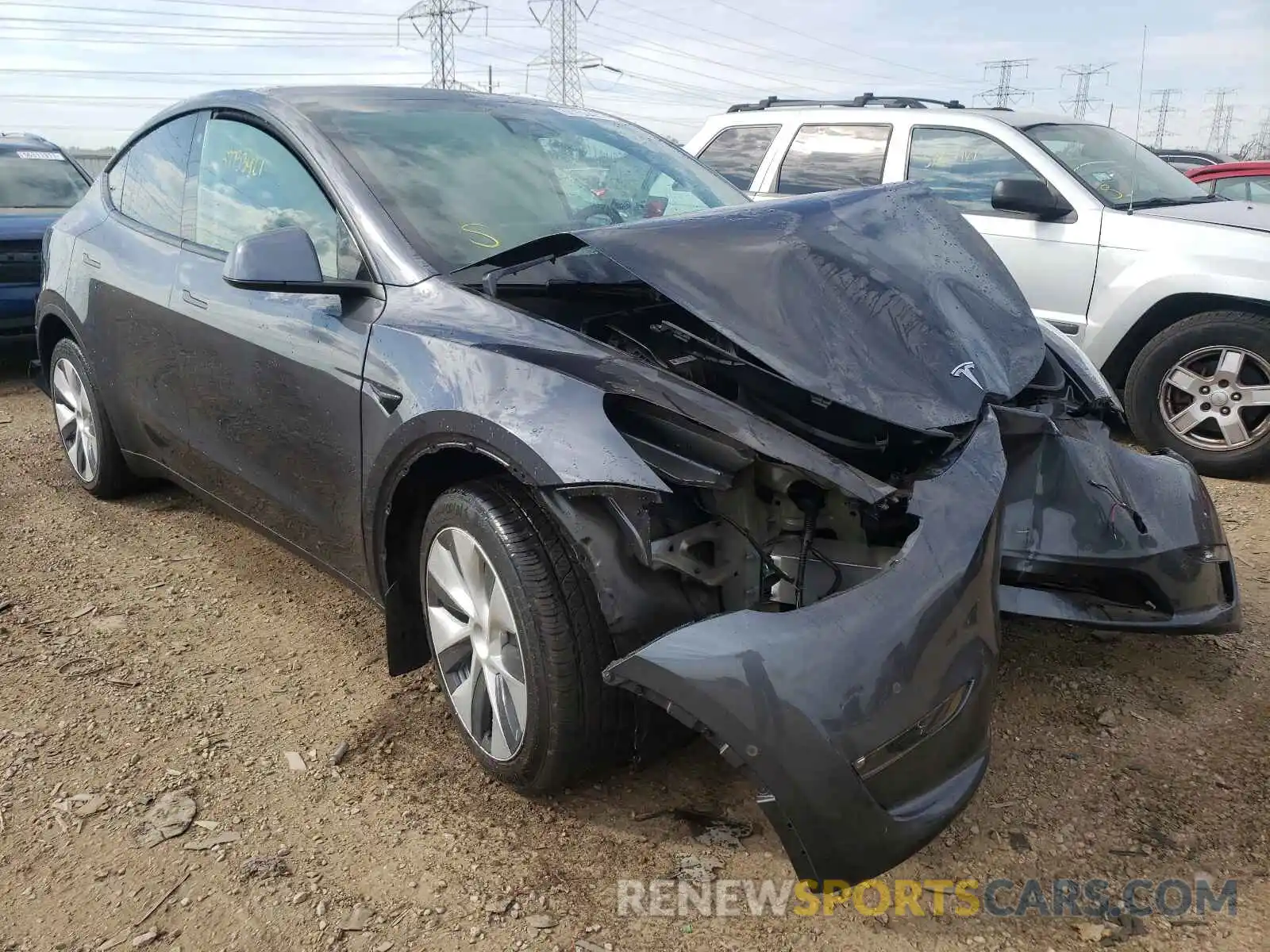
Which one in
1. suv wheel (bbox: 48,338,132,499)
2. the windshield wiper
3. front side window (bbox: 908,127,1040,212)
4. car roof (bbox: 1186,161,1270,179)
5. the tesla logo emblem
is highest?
car roof (bbox: 1186,161,1270,179)

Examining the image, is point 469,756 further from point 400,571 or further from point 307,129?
point 307,129

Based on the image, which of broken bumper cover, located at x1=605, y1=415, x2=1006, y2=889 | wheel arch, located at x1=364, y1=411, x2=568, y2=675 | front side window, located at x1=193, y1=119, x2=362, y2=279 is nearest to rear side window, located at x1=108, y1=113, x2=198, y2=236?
front side window, located at x1=193, y1=119, x2=362, y2=279

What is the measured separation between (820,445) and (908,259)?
2.38 feet

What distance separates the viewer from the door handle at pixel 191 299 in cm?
312

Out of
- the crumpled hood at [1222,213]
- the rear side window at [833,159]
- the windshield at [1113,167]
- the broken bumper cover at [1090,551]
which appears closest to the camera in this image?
the broken bumper cover at [1090,551]

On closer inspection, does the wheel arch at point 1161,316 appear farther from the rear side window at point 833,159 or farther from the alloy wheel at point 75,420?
the alloy wheel at point 75,420

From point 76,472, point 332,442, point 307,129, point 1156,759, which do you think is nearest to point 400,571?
point 332,442

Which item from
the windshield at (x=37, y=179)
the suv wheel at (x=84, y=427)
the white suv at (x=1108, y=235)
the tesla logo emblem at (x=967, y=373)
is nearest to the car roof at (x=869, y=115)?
the white suv at (x=1108, y=235)

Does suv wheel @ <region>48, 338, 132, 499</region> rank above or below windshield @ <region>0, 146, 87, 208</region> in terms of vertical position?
below

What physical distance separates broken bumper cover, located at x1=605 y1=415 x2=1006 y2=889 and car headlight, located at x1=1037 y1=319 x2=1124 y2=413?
1316 mm

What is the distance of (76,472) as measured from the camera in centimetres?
443

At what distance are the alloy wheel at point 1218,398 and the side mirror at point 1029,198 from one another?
103cm

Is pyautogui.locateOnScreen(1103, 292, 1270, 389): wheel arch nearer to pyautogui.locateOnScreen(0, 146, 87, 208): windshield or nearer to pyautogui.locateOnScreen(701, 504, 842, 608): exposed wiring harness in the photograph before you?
pyautogui.locateOnScreen(701, 504, 842, 608): exposed wiring harness

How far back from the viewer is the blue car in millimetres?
6754
